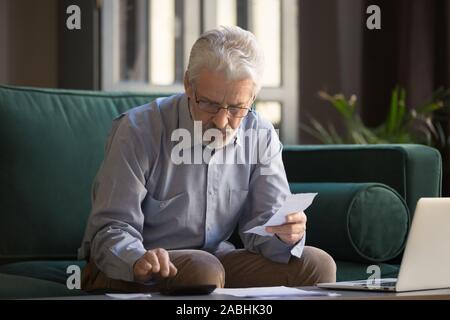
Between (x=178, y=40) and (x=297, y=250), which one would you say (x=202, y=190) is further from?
(x=178, y=40)

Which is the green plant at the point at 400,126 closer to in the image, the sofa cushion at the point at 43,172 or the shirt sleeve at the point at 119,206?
the sofa cushion at the point at 43,172

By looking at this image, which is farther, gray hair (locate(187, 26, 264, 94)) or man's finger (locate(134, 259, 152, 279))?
gray hair (locate(187, 26, 264, 94))

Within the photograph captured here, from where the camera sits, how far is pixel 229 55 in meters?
1.89

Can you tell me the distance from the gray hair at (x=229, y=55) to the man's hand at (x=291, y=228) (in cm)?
31

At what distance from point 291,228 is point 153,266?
13.1 inches

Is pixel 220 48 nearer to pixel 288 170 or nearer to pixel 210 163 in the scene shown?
pixel 210 163

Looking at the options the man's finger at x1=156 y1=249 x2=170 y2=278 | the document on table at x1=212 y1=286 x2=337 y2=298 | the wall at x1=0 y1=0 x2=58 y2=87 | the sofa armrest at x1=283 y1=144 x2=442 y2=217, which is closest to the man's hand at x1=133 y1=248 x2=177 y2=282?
the man's finger at x1=156 y1=249 x2=170 y2=278

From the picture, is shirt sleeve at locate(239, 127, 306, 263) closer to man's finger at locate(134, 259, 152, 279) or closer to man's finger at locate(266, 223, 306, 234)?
man's finger at locate(266, 223, 306, 234)

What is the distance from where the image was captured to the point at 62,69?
14.4 feet

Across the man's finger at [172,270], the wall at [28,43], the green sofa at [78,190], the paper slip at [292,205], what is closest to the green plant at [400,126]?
the wall at [28,43]

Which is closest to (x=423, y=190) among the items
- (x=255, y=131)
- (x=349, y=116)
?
(x=255, y=131)

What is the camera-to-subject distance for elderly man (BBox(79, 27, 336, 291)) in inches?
71.9

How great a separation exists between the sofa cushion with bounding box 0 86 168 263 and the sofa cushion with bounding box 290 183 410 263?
0.62 meters

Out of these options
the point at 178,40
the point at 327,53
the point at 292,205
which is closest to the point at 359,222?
the point at 292,205
